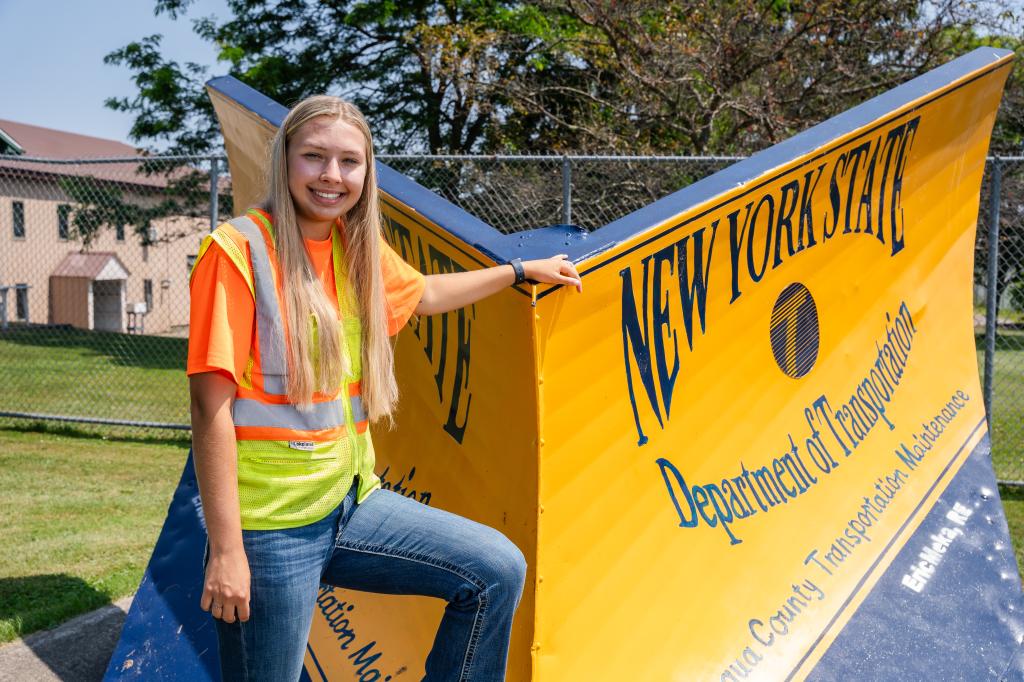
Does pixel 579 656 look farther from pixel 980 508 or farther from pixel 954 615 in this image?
pixel 980 508

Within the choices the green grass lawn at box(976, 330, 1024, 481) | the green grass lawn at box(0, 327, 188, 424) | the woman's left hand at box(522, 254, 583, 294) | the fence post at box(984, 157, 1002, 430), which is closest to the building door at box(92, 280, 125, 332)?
the green grass lawn at box(0, 327, 188, 424)

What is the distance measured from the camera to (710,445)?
2.88 meters

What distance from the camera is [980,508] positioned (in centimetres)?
379

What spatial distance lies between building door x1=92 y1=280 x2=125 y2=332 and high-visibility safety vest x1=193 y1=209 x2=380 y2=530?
122 ft

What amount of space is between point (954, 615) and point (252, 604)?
2.55m

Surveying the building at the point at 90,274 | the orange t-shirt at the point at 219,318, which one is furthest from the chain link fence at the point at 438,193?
the building at the point at 90,274

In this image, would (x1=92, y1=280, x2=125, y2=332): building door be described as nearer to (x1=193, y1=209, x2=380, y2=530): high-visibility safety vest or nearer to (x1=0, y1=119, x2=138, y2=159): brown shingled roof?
(x1=0, y1=119, x2=138, y2=159): brown shingled roof

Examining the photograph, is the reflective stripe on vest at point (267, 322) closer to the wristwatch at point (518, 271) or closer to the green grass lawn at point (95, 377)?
the wristwatch at point (518, 271)

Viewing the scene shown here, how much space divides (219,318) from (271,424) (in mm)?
266

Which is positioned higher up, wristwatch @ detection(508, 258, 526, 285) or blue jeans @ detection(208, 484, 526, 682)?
wristwatch @ detection(508, 258, 526, 285)

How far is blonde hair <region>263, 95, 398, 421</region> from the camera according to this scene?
1.98 m

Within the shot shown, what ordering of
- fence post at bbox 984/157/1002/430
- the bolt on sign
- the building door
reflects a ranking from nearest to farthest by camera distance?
the bolt on sign → fence post at bbox 984/157/1002/430 → the building door

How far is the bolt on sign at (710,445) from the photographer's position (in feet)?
8.02

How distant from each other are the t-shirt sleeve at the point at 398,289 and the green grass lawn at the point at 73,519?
2.71 metres
